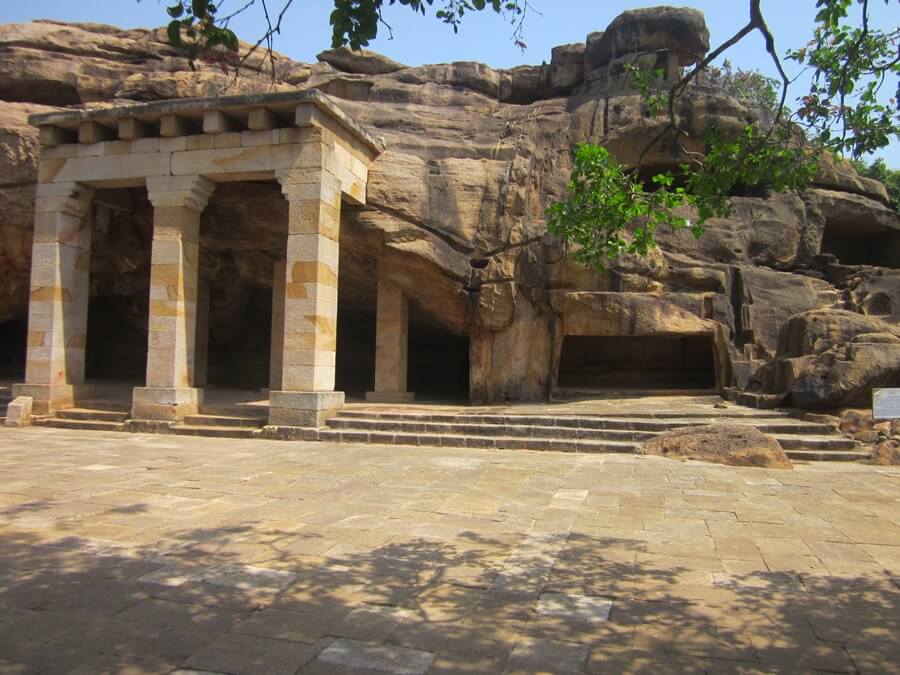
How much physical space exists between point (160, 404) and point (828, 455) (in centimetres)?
1063

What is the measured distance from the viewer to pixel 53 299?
40.7ft

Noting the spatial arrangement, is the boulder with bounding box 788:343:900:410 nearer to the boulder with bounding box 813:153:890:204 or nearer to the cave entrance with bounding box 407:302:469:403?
the boulder with bounding box 813:153:890:204

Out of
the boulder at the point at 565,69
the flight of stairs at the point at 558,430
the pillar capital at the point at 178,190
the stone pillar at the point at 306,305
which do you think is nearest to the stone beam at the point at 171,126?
the pillar capital at the point at 178,190

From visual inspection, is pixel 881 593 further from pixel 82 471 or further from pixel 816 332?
pixel 816 332

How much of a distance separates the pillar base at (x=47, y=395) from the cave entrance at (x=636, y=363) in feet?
33.3

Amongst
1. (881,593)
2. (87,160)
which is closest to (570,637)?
(881,593)

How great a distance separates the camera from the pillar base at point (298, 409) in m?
10.7

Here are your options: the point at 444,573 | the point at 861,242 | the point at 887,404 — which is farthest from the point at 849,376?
the point at 861,242

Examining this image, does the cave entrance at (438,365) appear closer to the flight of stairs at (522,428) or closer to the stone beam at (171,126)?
the flight of stairs at (522,428)

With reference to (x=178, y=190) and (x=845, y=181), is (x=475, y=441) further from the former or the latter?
(x=845, y=181)

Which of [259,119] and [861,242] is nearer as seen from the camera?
[259,119]

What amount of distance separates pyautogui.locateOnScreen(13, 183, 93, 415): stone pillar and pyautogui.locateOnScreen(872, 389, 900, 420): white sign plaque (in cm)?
1354

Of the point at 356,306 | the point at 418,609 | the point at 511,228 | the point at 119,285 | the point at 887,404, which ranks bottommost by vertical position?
the point at 418,609

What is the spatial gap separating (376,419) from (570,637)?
312 inches
